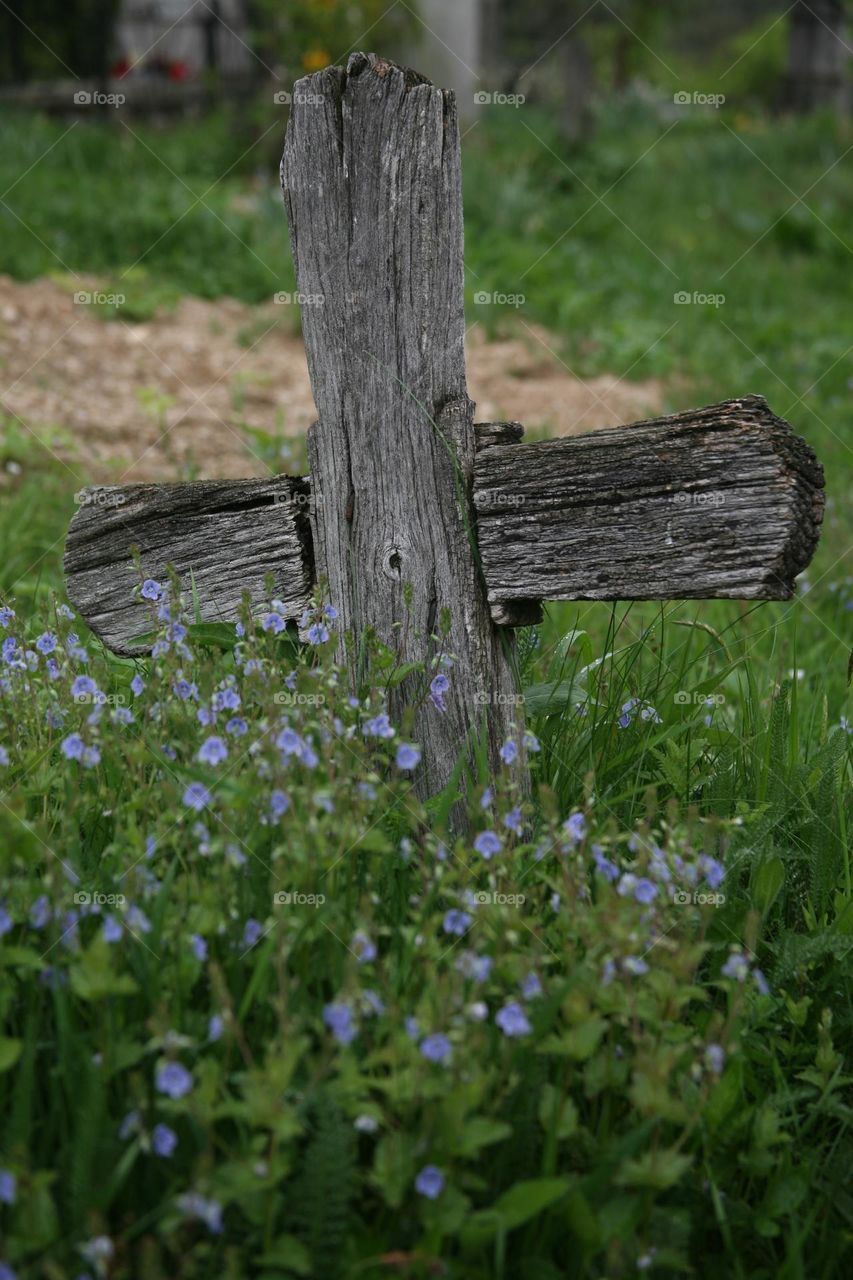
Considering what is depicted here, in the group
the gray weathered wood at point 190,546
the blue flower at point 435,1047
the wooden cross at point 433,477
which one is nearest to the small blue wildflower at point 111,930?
the blue flower at point 435,1047

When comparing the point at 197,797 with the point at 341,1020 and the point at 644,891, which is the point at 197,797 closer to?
the point at 341,1020

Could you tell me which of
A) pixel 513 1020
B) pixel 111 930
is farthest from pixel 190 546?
pixel 513 1020

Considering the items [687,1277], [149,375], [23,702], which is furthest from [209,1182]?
[149,375]

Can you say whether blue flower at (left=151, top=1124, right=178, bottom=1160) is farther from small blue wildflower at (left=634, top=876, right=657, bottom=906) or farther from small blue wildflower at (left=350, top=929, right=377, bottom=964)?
small blue wildflower at (left=634, top=876, right=657, bottom=906)

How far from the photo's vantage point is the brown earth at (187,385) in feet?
18.4

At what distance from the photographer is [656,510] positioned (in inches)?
82.2

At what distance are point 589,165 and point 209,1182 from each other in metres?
12.3

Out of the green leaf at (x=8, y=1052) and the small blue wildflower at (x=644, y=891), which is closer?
the green leaf at (x=8, y=1052)

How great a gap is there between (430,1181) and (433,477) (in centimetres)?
126

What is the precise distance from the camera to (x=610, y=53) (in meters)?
29.4

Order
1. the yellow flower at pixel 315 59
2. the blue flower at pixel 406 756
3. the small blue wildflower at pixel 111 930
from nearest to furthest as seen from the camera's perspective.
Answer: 1. the small blue wildflower at pixel 111 930
2. the blue flower at pixel 406 756
3. the yellow flower at pixel 315 59

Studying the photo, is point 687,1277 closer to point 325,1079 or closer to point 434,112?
point 325,1079

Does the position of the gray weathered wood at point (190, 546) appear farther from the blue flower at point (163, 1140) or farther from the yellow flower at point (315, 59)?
the yellow flower at point (315, 59)

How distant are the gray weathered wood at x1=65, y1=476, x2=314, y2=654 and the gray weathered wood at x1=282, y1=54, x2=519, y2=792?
12cm
